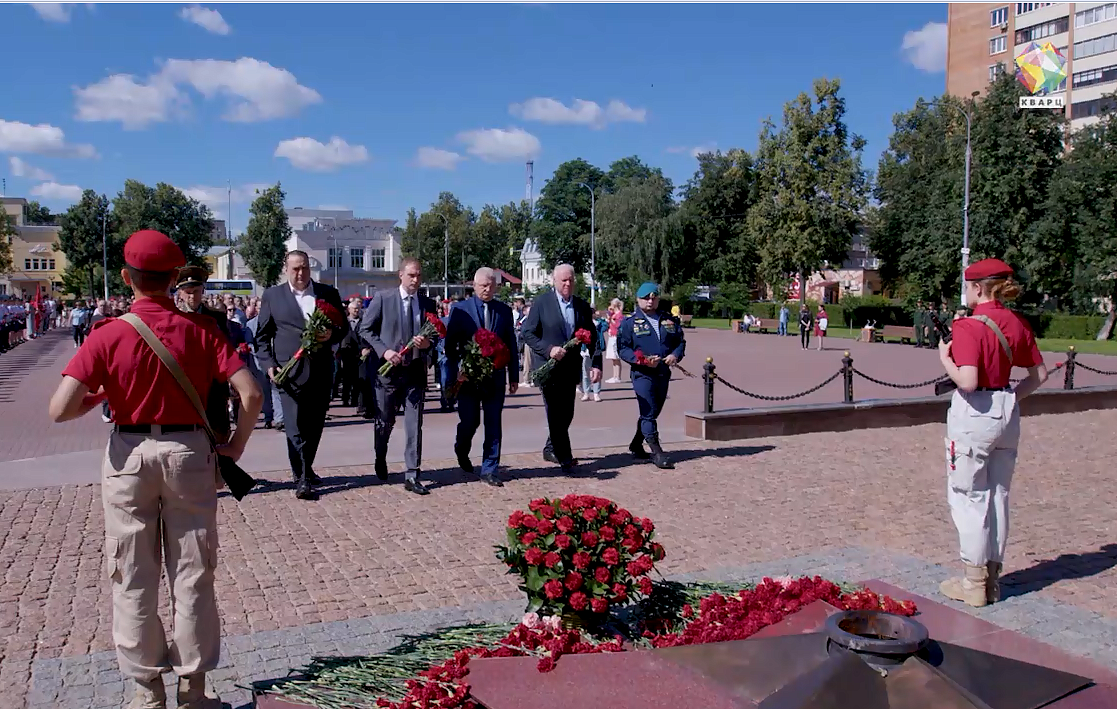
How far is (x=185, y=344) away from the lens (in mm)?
3635

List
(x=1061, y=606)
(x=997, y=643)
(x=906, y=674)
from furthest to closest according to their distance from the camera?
(x=1061, y=606)
(x=997, y=643)
(x=906, y=674)

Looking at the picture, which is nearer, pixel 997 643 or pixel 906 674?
pixel 906 674

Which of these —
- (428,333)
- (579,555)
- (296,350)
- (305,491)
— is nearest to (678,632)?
(579,555)

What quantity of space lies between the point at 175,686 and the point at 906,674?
2986mm

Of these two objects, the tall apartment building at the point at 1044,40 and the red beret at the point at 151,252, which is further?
the tall apartment building at the point at 1044,40

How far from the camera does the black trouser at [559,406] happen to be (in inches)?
351

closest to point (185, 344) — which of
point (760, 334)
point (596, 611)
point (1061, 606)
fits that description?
point (596, 611)

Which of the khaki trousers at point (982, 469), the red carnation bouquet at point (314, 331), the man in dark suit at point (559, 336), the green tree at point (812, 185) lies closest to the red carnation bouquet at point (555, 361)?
the man in dark suit at point (559, 336)

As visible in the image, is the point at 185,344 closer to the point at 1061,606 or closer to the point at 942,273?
the point at 1061,606

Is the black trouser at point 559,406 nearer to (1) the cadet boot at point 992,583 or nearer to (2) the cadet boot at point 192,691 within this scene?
(1) the cadet boot at point 992,583

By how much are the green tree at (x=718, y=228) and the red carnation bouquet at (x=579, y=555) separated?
212 feet

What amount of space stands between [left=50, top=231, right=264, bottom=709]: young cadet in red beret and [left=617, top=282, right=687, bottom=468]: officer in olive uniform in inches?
236

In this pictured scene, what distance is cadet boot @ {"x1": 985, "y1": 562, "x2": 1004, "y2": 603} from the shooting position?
531cm

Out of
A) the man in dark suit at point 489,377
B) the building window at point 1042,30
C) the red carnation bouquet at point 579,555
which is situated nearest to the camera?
the red carnation bouquet at point 579,555
